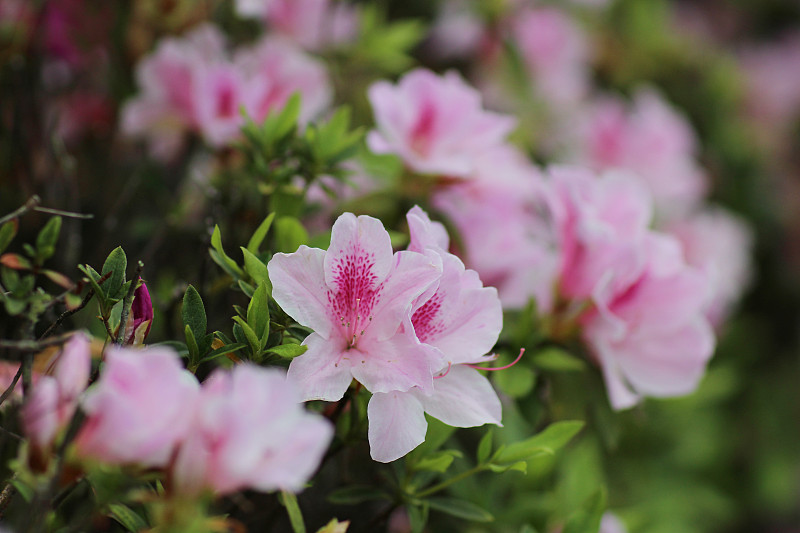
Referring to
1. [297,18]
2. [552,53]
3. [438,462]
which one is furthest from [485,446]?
[552,53]

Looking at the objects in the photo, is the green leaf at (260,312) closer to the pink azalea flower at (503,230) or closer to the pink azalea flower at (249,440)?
the pink azalea flower at (249,440)

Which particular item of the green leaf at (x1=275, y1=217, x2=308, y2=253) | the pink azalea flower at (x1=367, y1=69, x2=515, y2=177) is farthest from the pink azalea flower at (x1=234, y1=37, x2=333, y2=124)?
the green leaf at (x1=275, y1=217, x2=308, y2=253)

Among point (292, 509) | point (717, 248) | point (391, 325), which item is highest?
point (391, 325)

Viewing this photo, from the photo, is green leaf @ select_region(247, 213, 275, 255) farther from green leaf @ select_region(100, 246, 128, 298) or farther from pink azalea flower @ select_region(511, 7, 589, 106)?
pink azalea flower @ select_region(511, 7, 589, 106)

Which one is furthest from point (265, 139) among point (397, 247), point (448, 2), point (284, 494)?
point (448, 2)

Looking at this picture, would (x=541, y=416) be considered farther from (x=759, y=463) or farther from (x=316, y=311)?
(x=759, y=463)

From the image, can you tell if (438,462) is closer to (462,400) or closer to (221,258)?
(462,400)
